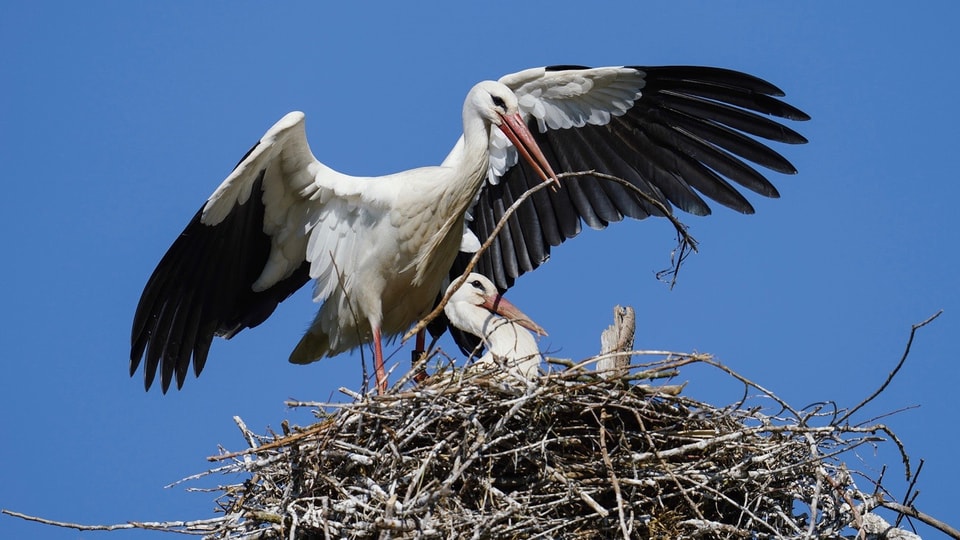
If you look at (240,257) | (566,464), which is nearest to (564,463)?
(566,464)

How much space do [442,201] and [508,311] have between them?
651mm

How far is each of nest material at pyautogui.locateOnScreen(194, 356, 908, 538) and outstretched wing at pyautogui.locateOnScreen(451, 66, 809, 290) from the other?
7.15 ft

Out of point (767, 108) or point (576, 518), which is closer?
point (576, 518)

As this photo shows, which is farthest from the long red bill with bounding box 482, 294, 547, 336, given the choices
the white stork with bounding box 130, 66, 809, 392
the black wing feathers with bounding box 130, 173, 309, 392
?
the black wing feathers with bounding box 130, 173, 309, 392

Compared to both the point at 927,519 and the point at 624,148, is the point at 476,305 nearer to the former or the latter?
the point at 624,148

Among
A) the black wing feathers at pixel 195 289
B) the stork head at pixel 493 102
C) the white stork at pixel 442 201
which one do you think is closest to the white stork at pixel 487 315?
the white stork at pixel 442 201

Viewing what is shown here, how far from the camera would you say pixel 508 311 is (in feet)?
23.9

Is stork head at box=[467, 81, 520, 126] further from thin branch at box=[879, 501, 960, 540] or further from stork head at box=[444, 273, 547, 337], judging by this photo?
thin branch at box=[879, 501, 960, 540]

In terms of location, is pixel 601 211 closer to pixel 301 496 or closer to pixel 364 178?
pixel 364 178

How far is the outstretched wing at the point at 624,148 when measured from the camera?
25.2ft

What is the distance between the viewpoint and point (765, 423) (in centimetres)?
581

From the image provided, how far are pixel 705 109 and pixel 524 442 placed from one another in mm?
2895

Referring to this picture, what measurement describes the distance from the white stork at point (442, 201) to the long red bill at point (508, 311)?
0.31 m

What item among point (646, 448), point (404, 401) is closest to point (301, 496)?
point (404, 401)
